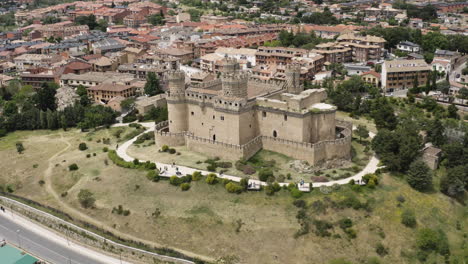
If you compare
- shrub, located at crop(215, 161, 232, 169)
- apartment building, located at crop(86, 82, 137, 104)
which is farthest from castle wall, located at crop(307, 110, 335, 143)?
apartment building, located at crop(86, 82, 137, 104)

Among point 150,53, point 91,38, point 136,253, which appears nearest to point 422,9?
point 150,53

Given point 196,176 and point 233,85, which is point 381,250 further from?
point 233,85

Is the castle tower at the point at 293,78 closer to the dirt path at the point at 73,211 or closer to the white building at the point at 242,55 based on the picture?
the dirt path at the point at 73,211

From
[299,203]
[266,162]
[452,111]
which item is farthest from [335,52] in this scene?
[299,203]

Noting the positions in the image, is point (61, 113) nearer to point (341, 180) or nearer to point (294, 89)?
point (294, 89)

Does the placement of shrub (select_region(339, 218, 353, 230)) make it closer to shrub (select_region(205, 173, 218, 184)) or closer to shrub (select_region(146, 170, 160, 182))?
shrub (select_region(205, 173, 218, 184))
